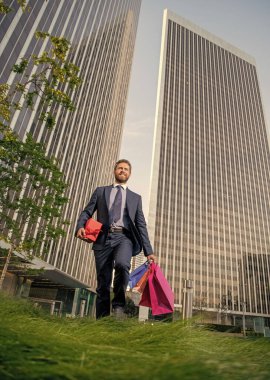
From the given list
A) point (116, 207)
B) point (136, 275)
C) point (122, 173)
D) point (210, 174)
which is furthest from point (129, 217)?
point (210, 174)

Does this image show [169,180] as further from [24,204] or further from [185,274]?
[24,204]

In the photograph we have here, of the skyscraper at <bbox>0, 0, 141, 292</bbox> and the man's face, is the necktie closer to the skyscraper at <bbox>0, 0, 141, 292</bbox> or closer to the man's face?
the man's face

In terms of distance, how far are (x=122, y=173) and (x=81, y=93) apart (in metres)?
58.0

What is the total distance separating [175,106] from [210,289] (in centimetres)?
6623

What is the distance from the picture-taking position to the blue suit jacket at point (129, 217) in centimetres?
413

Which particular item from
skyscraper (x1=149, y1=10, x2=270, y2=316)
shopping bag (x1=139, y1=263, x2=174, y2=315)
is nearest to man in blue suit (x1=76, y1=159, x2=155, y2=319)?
shopping bag (x1=139, y1=263, x2=174, y2=315)

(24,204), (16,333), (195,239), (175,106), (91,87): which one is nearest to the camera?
(16,333)

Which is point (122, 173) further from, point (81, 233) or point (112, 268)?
point (112, 268)

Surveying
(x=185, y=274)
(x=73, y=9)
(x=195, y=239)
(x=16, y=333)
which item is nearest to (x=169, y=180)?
(x=195, y=239)

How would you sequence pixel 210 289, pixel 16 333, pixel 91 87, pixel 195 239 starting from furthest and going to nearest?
pixel 195 239 < pixel 210 289 < pixel 91 87 < pixel 16 333

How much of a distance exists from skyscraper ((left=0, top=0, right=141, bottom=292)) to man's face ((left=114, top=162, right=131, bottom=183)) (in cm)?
2695

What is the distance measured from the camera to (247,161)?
373 ft

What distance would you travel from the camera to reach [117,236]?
13.4 feet

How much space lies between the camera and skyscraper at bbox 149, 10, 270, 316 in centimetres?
9138
